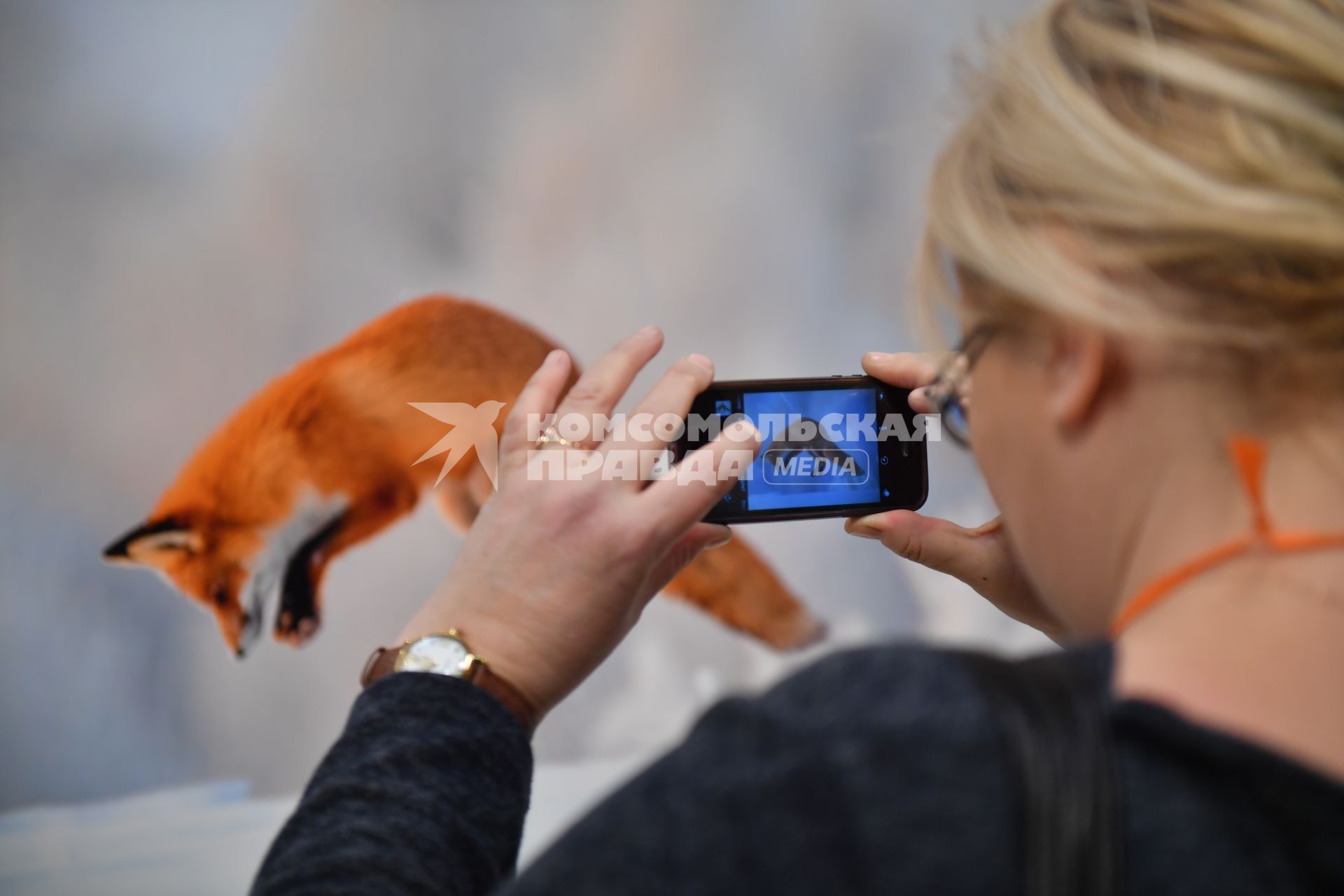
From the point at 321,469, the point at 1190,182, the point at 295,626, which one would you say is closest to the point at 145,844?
the point at 295,626

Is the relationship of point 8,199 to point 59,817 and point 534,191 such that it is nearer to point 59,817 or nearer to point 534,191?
point 534,191

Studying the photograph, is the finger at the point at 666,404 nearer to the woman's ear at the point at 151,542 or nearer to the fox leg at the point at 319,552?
the fox leg at the point at 319,552

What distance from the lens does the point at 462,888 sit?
0.39 m

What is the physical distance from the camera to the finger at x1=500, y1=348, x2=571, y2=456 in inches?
20.1

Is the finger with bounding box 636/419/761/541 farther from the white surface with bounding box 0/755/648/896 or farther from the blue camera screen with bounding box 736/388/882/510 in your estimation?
the white surface with bounding box 0/755/648/896

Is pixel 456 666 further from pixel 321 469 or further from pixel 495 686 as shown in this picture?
pixel 321 469

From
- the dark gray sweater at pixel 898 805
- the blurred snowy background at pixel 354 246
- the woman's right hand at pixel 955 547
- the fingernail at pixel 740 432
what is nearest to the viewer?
the dark gray sweater at pixel 898 805

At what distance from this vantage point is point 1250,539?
→ 12.0 inches

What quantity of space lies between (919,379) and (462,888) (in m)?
0.44

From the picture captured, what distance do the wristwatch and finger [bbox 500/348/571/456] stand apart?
0.12 meters

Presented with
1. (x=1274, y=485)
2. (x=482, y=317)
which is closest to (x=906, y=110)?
(x=482, y=317)

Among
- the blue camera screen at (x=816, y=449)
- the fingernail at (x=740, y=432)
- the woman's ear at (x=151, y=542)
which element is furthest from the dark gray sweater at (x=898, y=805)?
the woman's ear at (x=151, y=542)

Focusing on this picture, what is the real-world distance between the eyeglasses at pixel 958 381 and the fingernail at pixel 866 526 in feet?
0.43

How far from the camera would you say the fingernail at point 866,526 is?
2.06 feet
